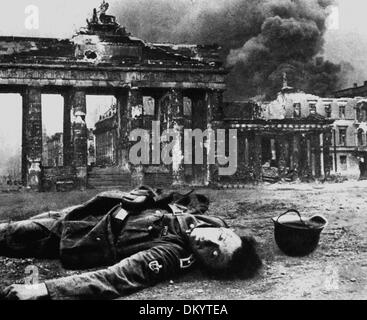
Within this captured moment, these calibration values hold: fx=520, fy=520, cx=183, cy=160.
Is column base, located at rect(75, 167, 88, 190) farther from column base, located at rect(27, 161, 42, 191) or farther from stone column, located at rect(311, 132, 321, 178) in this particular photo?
stone column, located at rect(311, 132, 321, 178)

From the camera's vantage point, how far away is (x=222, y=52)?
81.0 ft

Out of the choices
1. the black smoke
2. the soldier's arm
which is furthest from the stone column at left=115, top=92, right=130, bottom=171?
the soldier's arm

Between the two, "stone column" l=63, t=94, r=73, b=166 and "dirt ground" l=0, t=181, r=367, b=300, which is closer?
"dirt ground" l=0, t=181, r=367, b=300

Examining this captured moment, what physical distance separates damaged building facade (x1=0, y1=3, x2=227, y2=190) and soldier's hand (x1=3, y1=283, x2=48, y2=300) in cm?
1636

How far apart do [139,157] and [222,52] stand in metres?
6.57

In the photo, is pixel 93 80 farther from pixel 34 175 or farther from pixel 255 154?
pixel 255 154

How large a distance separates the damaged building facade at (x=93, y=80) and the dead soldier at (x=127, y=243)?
14879 millimetres

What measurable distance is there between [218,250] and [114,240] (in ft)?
4.41

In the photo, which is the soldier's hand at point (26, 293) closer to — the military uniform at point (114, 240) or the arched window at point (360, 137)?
the military uniform at point (114, 240)

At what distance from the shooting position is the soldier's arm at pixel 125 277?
18.2 ft

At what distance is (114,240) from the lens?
6.59 metres

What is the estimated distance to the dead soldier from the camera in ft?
19.0

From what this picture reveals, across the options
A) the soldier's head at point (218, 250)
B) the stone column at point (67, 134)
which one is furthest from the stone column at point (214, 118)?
the soldier's head at point (218, 250)

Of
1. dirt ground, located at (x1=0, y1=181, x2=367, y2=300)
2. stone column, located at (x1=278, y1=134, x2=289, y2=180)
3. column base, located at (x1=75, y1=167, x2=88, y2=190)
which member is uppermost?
stone column, located at (x1=278, y1=134, x2=289, y2=180)
